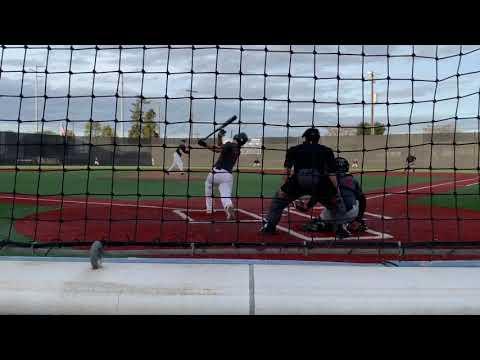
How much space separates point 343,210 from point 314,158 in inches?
31.2

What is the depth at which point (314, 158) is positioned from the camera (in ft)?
22.4

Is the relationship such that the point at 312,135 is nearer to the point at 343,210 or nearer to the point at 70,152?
the point at 343,210

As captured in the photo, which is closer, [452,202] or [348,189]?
[348,189]

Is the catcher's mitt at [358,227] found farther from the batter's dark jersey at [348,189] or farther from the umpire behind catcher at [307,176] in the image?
the umpire behind catcher at [307,176]

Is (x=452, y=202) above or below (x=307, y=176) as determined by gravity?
below

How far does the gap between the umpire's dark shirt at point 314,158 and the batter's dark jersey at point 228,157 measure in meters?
1.90

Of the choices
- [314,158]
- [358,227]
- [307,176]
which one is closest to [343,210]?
[358,227]

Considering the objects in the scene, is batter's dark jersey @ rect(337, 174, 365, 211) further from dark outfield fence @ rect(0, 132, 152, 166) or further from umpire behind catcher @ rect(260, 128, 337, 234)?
dark outfield fence @ rect(0, 132, 152, 166)

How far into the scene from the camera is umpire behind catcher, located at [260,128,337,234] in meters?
6.77

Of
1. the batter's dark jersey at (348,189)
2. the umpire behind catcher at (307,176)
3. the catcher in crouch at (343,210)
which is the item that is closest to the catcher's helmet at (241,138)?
the umpire behind catcher at (307,176)

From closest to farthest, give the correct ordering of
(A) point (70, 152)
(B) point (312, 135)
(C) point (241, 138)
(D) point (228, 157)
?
(B) point (312, 135), (C) point (241, 138), (D) point (228, 157), (A) point (70, 152)
